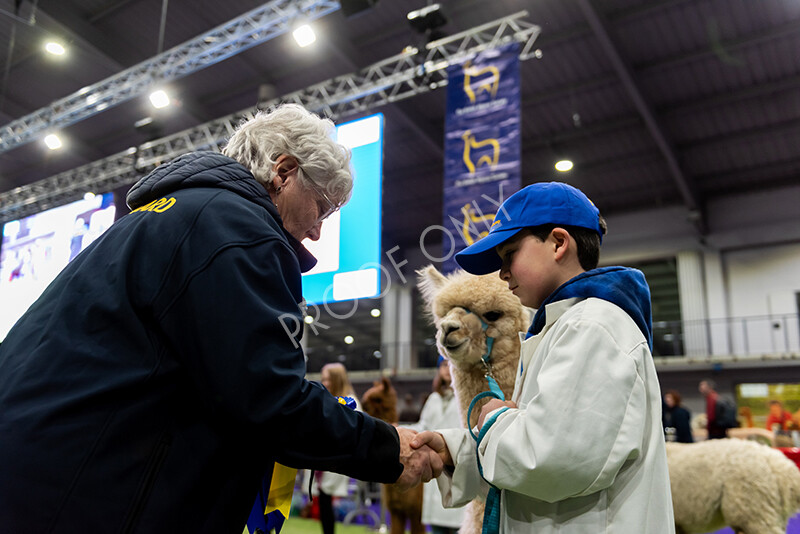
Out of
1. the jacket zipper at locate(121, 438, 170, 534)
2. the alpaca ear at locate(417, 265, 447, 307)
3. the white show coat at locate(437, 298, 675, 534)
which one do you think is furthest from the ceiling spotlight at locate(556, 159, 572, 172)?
the jacket zipper at locate(121, 438, 170, 534)

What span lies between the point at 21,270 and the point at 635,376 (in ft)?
19.9

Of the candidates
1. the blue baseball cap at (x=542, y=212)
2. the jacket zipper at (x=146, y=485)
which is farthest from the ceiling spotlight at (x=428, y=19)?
the jacket zipper at (x=146, y=485)

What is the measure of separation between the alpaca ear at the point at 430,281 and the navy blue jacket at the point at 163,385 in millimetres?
1163

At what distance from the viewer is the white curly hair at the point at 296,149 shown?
5.49 feet

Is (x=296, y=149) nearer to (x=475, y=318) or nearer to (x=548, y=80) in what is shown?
(x=475, y=318)

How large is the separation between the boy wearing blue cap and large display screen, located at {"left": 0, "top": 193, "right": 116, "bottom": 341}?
14.6 feet

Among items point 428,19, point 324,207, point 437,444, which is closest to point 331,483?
point 437,444

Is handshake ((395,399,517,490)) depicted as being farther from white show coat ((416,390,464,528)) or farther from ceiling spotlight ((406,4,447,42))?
ceiling spotlight ((406,4,447,42))

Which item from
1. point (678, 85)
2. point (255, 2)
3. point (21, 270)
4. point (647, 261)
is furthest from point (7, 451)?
point (647, 261)

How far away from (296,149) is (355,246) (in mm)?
2149

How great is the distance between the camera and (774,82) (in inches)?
466

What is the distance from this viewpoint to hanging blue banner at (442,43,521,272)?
556 centimetres

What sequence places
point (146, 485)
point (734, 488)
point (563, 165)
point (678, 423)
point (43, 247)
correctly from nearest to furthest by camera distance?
1. point (146, 485)
2. point (734, 488)
3. point (43, 247)
4. point (678, 423)
5. point (563, 165)

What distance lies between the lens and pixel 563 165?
47.1ft
